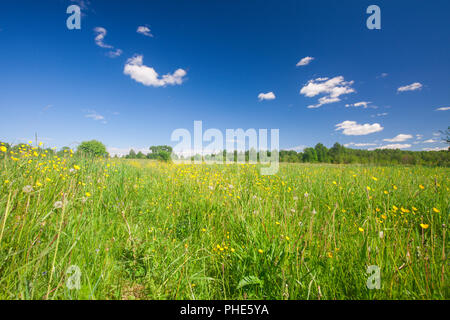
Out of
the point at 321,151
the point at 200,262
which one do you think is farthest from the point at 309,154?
the point at 200,262

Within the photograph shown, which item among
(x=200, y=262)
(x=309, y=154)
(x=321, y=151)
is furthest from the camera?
(x=321, y=151)

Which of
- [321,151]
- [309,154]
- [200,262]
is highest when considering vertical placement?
[321,151]

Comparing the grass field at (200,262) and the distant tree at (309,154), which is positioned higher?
the distant tree at (309,154)

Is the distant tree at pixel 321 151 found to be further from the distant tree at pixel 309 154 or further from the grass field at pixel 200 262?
the grass field at pixel 200 262

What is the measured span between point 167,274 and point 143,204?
176 cm

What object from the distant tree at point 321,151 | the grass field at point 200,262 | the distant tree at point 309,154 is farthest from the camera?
the distant tree at point 321,151

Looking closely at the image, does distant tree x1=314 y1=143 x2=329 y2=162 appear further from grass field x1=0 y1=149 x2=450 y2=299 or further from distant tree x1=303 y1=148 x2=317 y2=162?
grass field x1=0 y1=149 x2=450 y2=299

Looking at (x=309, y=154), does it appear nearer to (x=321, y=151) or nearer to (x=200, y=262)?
(x=321, y=151)

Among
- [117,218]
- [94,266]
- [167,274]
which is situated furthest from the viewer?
[117,218]

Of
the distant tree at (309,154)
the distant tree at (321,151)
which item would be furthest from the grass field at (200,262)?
the distant tree at (321,151)

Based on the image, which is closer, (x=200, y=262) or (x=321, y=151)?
(x=200, y=262)
